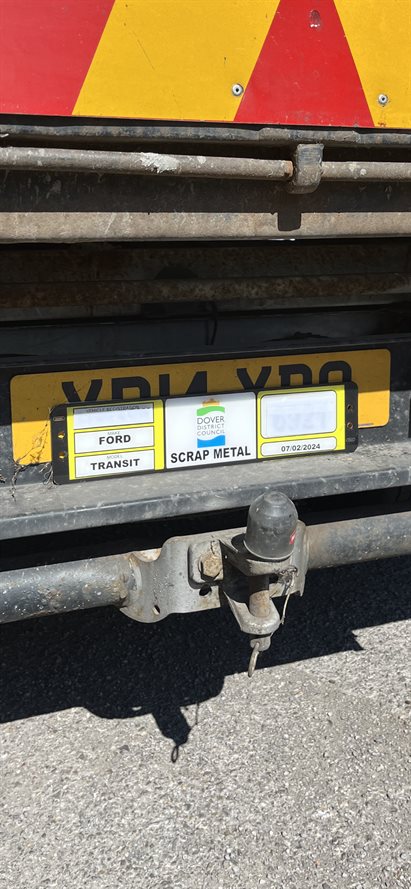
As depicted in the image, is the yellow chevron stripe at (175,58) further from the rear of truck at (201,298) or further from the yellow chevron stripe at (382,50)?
the yellow chevron stripe at (382,50)

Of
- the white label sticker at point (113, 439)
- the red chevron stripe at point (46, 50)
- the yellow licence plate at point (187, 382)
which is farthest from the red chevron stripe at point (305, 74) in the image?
the white label sticker at point (113, 439)

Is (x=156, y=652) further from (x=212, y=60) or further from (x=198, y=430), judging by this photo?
(x=212, y=60)

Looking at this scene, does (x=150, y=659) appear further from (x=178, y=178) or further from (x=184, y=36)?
(x=184, y=36)

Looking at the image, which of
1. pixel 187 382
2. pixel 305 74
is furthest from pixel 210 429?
pixel 305 74

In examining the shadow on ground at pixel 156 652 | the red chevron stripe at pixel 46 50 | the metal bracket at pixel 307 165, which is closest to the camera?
the red chevron stripe at pixel 46 50

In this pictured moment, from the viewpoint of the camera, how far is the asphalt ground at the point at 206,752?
6.98 ft

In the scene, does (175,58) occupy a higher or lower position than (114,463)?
higher

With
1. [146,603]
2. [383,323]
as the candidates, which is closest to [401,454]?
[383,323]

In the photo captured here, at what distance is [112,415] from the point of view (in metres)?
2.20

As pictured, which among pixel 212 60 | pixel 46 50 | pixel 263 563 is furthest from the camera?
pixel 263 563

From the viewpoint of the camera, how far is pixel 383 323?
2.57m

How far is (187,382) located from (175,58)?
89 cm

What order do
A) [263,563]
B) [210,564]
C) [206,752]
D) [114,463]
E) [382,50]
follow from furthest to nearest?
[206,752]
[114,463]
[210,564]
[263,563]
[382,50]

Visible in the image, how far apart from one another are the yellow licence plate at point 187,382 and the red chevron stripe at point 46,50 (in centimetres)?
76
